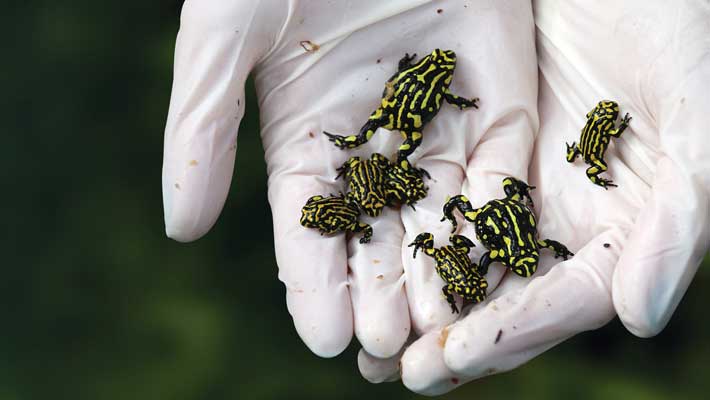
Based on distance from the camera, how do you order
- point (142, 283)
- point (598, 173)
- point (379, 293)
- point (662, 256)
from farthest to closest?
1. point (142, 283)
2. point (598, 173)
3. point (379, 293)
4. point (662, 256)

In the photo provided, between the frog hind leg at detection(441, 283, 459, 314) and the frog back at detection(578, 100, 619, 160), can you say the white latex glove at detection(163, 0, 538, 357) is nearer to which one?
the frog hind leg at detection(441, 283, 459, 314)

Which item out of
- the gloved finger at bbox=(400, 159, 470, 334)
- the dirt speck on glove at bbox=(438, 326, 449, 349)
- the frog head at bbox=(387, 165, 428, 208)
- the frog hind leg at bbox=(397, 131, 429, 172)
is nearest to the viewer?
the dirt speck on glove at bbox=(438, 326, 449, 349)

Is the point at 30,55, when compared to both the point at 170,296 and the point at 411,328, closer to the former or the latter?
the point at 170,296

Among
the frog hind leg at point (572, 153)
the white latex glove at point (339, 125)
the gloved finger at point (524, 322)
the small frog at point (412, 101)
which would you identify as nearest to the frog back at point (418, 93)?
the small frog at point (412, 101)

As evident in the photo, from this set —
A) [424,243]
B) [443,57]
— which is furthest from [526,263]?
[443,57]

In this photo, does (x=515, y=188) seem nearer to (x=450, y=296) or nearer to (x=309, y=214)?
(x=450, y=296)

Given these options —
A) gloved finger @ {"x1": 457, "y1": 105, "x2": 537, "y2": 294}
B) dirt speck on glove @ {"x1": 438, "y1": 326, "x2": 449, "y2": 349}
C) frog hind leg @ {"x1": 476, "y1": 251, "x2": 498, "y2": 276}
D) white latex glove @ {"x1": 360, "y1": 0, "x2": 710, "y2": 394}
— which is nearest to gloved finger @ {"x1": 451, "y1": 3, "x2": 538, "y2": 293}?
gloved finger @ {"x1": 457, "y1": 105, "x2": 537, "y2": 294}
